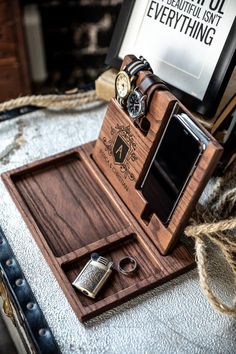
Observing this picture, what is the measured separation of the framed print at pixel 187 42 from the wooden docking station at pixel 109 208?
13cm

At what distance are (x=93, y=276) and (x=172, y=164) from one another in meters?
0.20

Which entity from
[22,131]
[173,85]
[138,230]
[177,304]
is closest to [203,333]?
[177,304]

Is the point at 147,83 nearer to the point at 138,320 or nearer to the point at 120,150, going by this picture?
the point at 120,150

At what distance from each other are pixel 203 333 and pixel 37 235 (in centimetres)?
29

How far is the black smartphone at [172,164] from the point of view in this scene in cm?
63

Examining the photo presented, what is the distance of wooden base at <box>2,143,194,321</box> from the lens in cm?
68

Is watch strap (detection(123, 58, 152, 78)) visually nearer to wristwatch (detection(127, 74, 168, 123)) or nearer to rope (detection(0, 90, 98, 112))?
wristwatch (detection(127, 74, 168, 123))

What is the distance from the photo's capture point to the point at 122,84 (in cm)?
72

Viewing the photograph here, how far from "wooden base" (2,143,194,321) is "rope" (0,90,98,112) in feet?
0.48

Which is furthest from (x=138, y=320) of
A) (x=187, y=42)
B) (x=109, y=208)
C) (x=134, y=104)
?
(x=187, y=42)

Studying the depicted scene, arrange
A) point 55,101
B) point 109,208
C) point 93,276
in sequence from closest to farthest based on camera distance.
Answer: point 93,276 → point 109,208 → point 55,101

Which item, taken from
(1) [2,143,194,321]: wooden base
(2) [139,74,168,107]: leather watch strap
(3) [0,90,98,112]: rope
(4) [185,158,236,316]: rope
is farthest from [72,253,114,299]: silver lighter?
(3) [0,90,98,112]: rope

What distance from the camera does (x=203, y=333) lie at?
2.14ft

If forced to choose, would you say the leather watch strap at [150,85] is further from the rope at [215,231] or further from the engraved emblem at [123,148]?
the rope at [215,231]
